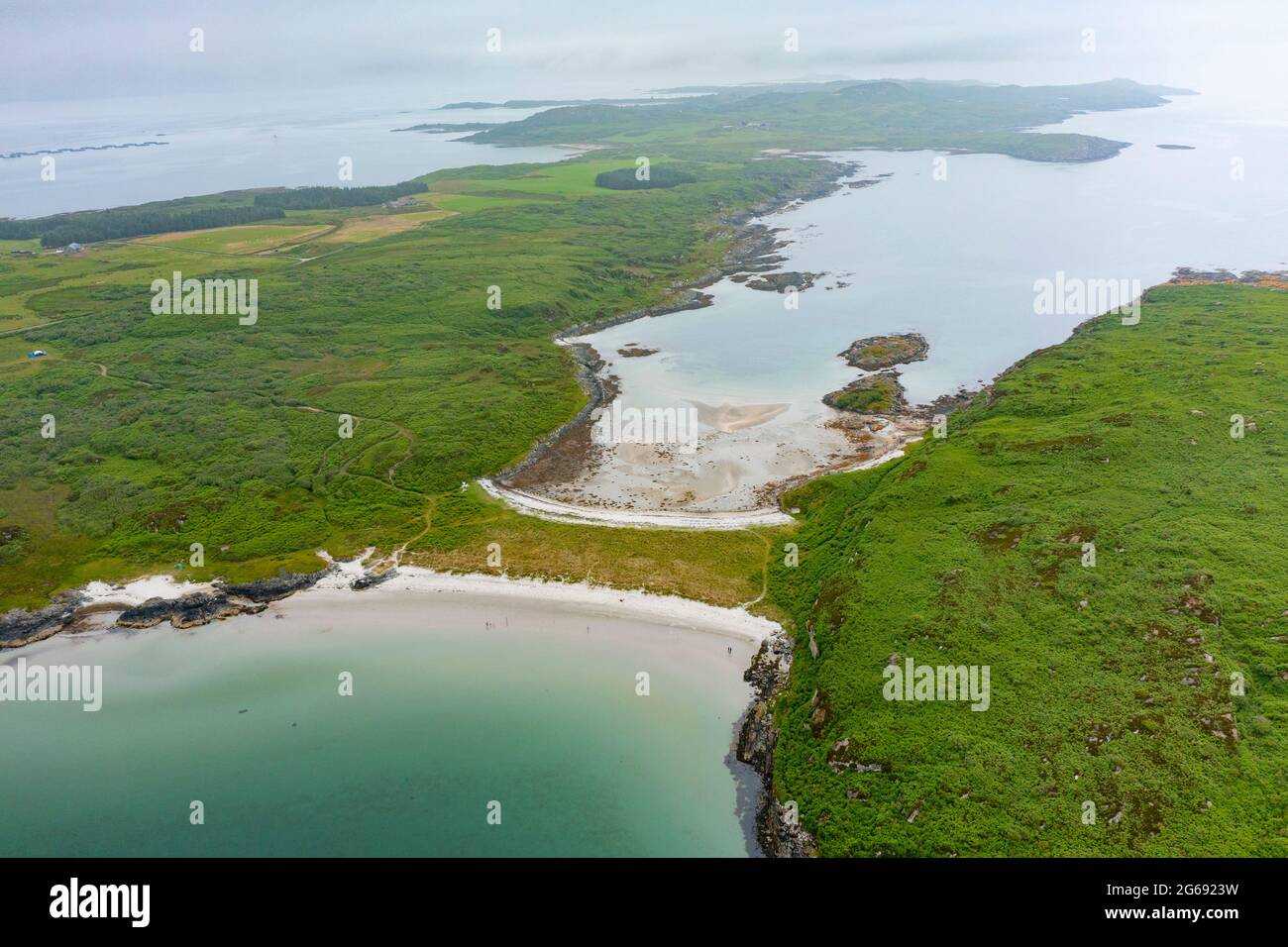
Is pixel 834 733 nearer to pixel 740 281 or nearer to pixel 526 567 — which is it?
pixel 526 567

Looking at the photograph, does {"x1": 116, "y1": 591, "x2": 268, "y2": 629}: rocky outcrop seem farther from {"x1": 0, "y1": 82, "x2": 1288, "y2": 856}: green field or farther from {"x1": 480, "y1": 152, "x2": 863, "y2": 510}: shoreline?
{"x1": 480, "y1": 152, "x2": 863, "y2": 510}: shoreline

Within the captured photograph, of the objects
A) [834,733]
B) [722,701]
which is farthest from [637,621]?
[834,733]


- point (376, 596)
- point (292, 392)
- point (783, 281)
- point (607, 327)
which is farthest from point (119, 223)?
point (376, 596)

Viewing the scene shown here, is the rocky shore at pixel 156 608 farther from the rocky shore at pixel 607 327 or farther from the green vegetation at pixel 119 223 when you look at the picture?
the green vegetation at pixel 119 223
